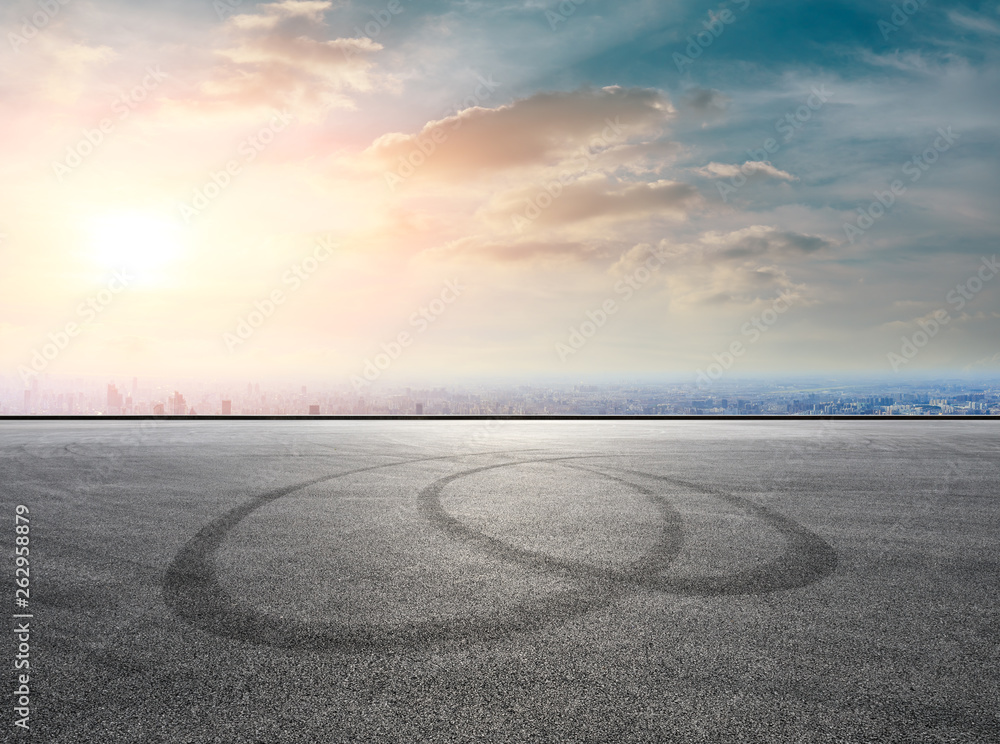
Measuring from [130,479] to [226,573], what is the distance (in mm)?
5402

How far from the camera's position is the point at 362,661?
3279mm

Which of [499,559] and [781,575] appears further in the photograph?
[499,559]

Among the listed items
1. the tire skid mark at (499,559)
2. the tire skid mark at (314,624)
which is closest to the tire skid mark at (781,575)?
the tire skid mark at (499,559)

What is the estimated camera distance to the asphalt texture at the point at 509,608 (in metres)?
2.80

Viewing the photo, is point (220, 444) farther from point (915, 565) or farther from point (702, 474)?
point (915, 565)

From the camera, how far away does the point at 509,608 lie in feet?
13.1

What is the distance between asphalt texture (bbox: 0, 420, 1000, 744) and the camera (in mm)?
2799

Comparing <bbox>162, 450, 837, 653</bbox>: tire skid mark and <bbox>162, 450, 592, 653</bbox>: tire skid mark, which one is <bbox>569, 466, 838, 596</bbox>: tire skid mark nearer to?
<bbox>162, 450, 837, 653</bbox>: tire skid mark

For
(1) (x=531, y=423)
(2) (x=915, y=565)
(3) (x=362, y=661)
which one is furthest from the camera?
(1) (x=531, y=423)

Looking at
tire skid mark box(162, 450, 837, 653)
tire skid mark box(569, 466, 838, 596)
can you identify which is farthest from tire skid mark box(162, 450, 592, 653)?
tire skid mark box(569, 466, 838, 596)

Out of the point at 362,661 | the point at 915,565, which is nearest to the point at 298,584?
the point at 362,661

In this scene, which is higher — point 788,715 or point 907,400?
point 907,400

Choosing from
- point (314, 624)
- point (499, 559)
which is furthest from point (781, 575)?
point (314, 624)

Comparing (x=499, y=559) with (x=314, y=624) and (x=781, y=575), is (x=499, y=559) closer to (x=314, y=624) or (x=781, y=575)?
(x=314, y=624)
